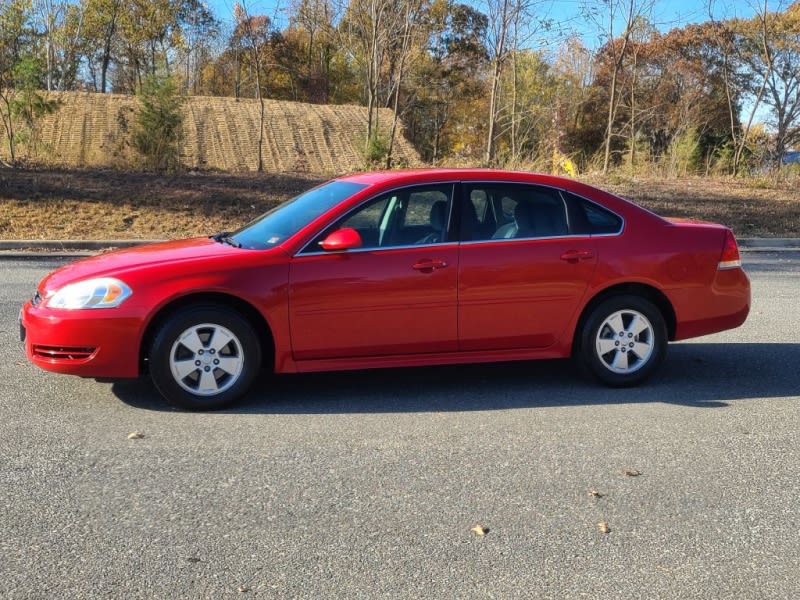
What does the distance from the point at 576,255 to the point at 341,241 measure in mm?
1653

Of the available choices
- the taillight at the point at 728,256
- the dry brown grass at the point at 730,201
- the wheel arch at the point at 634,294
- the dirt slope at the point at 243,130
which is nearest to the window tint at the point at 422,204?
the wheel arch at the point at 634,294

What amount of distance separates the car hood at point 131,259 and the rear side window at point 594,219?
2.36 m

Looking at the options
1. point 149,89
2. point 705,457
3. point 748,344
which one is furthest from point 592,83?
point 705,457

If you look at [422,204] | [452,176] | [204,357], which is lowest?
[204,357]

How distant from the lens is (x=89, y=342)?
16.3ft

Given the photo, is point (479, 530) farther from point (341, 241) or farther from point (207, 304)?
point (207, 304)

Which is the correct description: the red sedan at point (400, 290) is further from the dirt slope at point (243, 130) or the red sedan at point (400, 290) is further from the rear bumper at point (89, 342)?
the dirt slope at point (243, 130)

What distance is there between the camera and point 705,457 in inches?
179

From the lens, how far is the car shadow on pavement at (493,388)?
5.41 meters

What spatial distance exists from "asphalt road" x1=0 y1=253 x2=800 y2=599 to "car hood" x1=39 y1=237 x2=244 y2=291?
2.61ft

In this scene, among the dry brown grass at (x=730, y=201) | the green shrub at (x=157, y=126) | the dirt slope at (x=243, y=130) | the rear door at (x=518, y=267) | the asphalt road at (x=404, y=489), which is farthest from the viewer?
the dirt slope at (x=243, y=130)

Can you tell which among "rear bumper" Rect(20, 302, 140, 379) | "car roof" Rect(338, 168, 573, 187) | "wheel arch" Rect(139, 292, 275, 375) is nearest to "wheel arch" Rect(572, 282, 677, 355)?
"car roof" Rect(338, 168, 573, 187)

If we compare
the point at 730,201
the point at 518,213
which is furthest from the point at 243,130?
the point at 518,213

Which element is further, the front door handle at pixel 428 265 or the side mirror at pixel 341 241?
the front door handle at pixel 428 265
